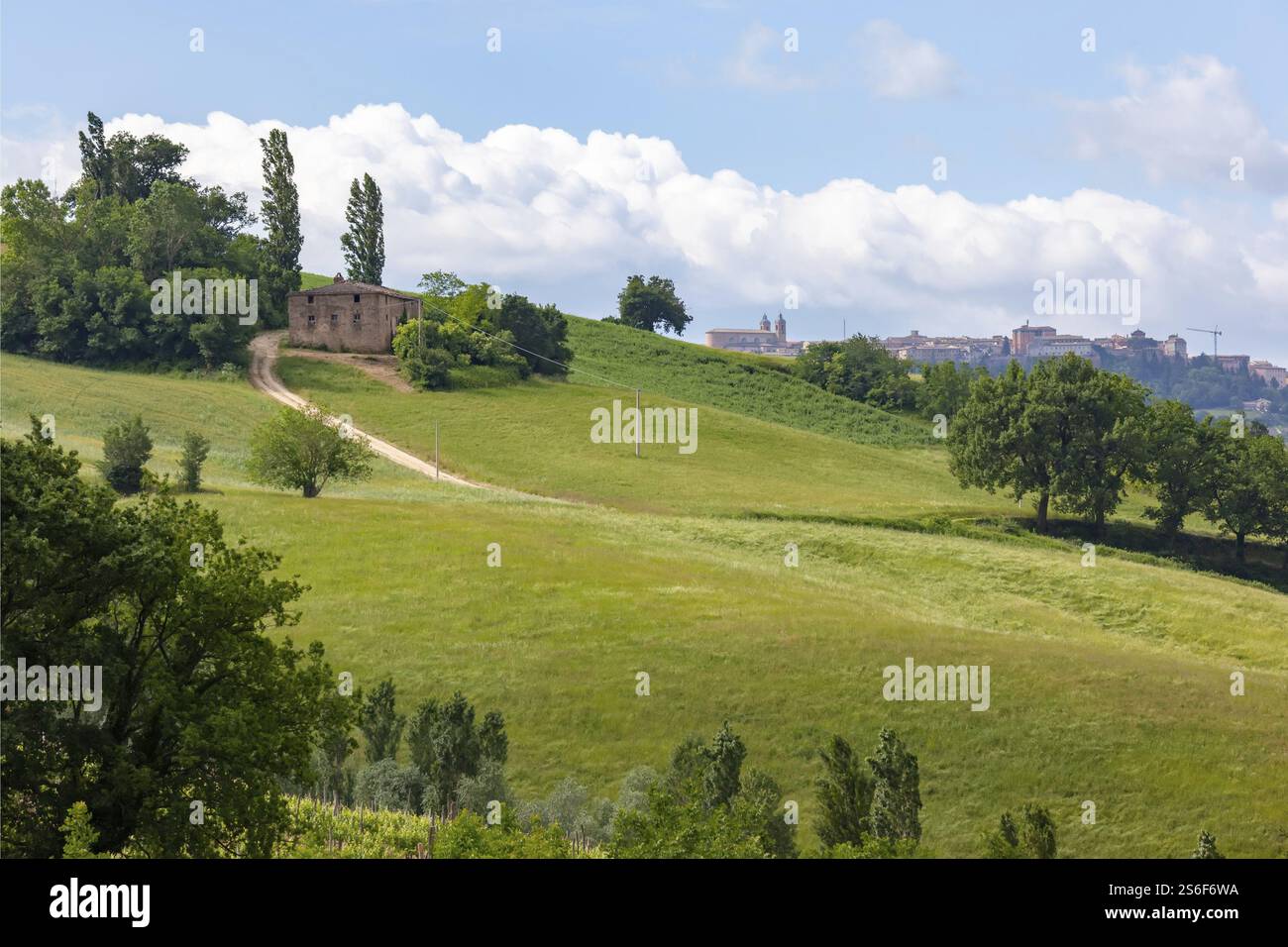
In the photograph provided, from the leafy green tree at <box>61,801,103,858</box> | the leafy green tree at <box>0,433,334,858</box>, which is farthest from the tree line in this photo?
the leafy green tree at <box>61,801,103,858</box>

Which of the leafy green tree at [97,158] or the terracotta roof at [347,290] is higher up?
the leafy green tree at [97,158]

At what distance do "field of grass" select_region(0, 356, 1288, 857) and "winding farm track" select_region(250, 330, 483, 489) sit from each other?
4.61 metres

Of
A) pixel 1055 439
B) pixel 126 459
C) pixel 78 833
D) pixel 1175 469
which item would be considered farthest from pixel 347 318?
pixel 78 833

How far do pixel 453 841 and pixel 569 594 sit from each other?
103 feet

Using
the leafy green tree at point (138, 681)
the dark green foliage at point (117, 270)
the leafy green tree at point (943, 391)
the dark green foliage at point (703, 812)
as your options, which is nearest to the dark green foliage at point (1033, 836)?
the dark green foliage at point (703, 812)

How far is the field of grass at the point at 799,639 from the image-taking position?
36656 mm

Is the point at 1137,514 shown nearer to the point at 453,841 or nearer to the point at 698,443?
the point at 698,443

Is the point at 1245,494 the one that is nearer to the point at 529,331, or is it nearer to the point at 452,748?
the point at 529,331

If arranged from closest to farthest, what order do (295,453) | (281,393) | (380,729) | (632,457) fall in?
(380,729)
(295,453)
(632,457)
(281,393)

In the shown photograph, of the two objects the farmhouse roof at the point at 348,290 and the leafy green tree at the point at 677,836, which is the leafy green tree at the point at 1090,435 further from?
the leafy green tree at the point at 677,836

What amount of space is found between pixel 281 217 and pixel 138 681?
125328 millimetres

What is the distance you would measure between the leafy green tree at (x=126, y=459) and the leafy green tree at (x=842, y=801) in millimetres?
47752

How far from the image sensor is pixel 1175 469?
94125mm

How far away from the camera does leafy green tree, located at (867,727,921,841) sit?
28562 millimetres
